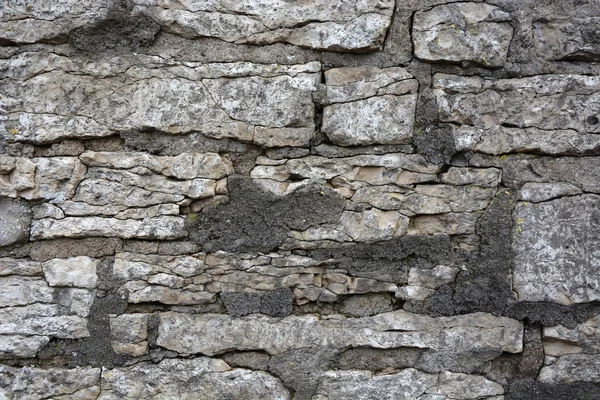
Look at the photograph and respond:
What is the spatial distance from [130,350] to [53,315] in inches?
12.4

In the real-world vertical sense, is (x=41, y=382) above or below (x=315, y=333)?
below

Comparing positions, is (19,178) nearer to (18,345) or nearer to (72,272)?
(72,272)

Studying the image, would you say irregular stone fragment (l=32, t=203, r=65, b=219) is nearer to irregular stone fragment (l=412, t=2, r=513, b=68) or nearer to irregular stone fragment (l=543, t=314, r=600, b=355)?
irregular stone fragment (l=412, t=2, r=513, b=68)

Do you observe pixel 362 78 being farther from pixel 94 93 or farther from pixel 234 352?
pixel 234 352

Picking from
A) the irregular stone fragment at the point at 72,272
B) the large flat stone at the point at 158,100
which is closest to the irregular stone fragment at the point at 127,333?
the irregular stone fragment at the point at 72,272

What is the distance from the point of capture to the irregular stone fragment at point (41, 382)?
2.19 metres

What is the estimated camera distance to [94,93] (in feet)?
7.22

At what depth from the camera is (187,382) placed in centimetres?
220

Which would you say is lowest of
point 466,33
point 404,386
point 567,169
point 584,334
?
point 404,386

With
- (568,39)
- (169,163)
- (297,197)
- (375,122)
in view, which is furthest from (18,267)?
(568,39)

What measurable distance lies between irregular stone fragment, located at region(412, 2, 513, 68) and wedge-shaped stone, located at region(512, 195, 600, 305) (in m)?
0.60

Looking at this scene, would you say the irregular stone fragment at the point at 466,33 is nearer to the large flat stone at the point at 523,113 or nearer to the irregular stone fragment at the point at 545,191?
the large flat stone at the point at 523,113

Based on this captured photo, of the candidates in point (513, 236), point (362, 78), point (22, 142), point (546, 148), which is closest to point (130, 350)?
point (22, 142)

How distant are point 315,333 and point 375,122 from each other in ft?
2.70
